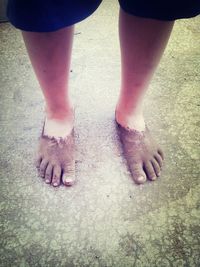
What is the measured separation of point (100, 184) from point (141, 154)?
17cm

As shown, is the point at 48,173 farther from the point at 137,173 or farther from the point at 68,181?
the point at 137,173

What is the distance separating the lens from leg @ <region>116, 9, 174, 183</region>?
2.31 ft

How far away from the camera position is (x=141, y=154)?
0.91m

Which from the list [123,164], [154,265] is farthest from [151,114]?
[154,265]

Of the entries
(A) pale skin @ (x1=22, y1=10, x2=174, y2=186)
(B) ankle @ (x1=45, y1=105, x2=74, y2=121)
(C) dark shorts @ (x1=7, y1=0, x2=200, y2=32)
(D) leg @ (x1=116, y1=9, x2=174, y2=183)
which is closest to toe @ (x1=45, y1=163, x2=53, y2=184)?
(A) pale skin @ (x1=22, y1=10, x2=174, y2=186)

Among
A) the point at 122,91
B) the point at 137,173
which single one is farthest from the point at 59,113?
the point at 137,173

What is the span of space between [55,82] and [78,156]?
288 mm

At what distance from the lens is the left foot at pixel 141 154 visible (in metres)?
0.89

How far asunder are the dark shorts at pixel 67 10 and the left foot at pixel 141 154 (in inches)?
16.3

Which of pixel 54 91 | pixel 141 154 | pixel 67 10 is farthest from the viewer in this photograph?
pixel 141 154

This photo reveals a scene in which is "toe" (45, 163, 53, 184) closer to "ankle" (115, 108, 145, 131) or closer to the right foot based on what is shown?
the right foot

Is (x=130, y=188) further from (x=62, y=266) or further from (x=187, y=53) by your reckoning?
(x=187, y=53)

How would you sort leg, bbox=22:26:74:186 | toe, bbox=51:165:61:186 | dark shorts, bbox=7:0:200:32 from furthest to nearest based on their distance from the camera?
toe, bbox=51:165:61:186
leg, bbox=22:26:74:186
dark shorts, bbox=7:0:200:32

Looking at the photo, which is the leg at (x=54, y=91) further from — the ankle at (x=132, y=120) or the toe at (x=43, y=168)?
the ankle at (x=132, y=120)
